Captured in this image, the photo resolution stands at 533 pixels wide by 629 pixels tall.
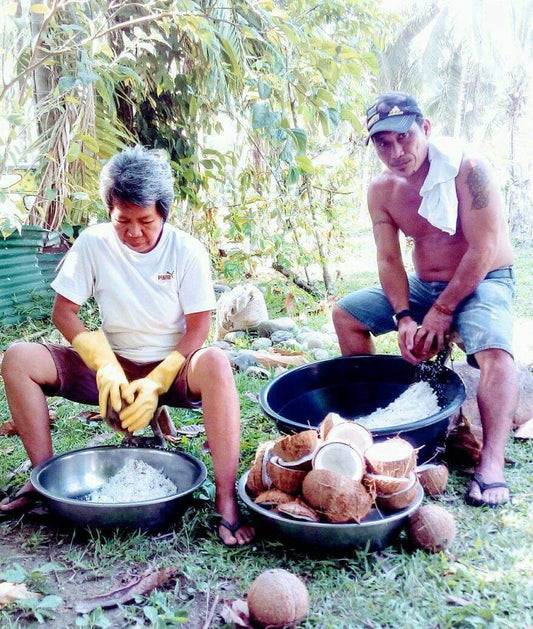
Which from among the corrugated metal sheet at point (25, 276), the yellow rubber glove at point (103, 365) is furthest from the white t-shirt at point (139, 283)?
the corrugated metal sheet at point (25, 276)

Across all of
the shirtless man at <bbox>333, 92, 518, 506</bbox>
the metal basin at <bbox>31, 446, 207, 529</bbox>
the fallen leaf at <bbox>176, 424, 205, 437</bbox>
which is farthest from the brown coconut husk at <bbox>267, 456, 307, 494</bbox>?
the fallen leaf at <bbox>176, 424, 205, 437</bbox>

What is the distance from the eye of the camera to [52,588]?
63.8 inches

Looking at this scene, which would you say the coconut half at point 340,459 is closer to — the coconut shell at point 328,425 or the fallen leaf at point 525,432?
the coconut shell at point 328,425

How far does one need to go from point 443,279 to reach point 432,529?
1.26 m

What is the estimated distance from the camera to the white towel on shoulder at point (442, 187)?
2.40m

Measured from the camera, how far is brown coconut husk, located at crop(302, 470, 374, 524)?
1609 mm

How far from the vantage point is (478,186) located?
238cm

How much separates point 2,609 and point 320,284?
5.06m

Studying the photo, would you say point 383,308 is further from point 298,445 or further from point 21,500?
point 21,500

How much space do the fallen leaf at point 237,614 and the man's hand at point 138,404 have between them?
64 cm

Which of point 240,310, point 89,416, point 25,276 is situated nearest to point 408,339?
point 89,416

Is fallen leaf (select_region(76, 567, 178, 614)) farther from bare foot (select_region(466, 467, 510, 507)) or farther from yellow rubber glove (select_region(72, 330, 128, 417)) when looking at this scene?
bare foot (select_region(466, 467, 510, 507))

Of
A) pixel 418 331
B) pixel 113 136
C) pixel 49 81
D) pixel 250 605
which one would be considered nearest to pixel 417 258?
pixel 418 331

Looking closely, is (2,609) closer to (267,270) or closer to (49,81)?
(49,81)
